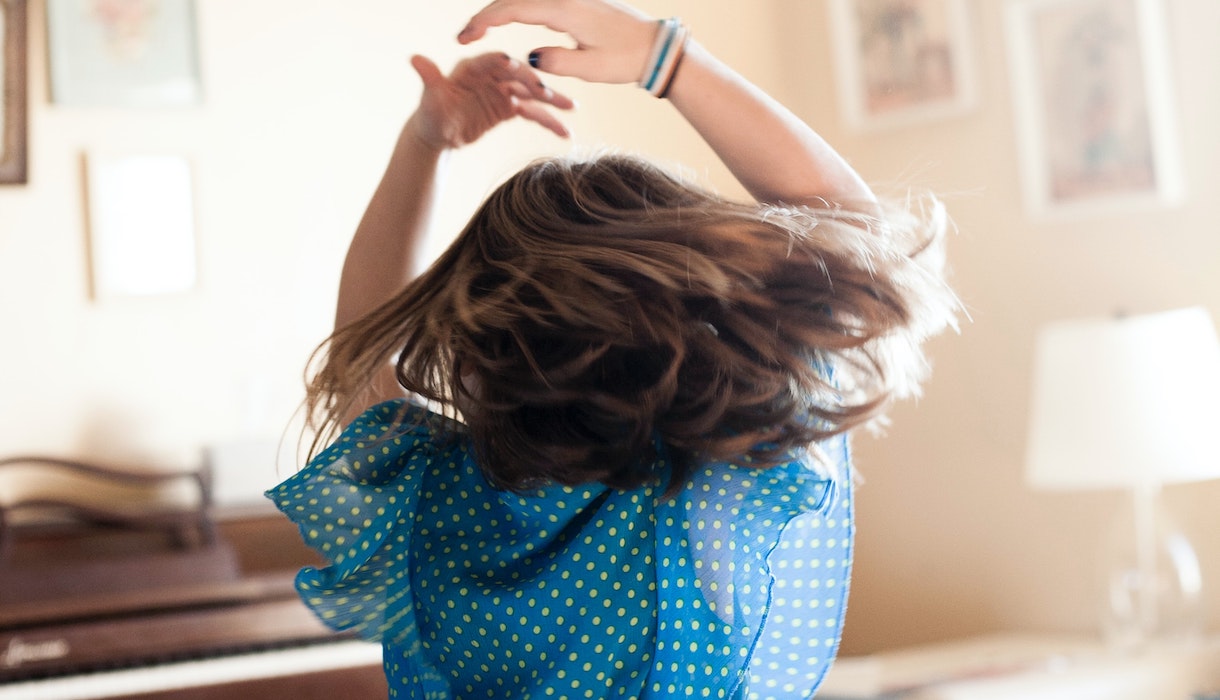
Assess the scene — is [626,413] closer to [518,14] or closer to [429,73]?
[518,14]

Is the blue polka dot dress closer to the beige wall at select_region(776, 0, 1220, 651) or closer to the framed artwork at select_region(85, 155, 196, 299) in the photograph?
the beige wall at select_region(776, 0, 1220, 651)

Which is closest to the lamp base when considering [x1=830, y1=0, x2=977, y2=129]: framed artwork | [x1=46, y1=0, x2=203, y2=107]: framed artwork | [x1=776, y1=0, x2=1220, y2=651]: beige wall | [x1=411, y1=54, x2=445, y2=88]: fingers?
[x1=776, y1=0, x2=1220, y2=651]: beige wall

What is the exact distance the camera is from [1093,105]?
240 centimetres

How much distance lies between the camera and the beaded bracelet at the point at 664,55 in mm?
696

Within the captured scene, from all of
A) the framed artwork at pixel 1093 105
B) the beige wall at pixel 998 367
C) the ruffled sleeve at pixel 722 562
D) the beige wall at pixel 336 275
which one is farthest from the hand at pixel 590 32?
the framed artwork at pixel 1093 105

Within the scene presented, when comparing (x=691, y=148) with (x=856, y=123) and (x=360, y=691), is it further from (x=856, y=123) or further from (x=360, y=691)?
(x=360, y=691)

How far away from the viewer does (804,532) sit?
713 millimetres

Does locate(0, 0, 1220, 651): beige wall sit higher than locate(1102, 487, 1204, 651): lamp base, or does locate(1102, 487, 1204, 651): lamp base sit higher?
locate(0, 0, 1220, 651): beige wall

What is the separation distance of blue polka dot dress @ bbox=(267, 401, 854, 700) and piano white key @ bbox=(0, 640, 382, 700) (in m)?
1.26

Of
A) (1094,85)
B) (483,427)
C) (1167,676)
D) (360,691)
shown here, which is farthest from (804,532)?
(1094,85)

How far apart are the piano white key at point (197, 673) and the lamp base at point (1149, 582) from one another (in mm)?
1349

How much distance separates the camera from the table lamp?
2051 mm

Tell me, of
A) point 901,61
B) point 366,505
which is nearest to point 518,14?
point 366,505

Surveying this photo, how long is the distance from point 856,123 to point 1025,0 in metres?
0.49
